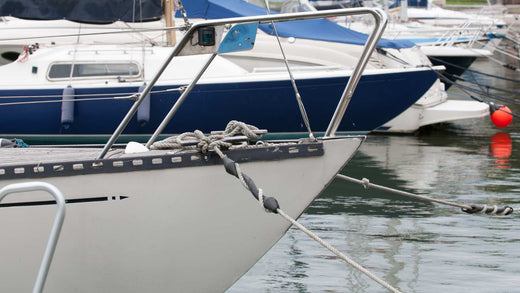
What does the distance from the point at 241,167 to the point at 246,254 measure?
616 mm

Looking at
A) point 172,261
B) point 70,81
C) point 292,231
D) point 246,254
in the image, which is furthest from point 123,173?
point 70,81

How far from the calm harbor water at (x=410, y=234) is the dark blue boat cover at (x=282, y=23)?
2.05 meters

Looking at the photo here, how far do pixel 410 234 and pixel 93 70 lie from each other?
608cm

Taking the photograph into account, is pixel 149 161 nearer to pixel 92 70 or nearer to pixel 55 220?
pixel 55 220

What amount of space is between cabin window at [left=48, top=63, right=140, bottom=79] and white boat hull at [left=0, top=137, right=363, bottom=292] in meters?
6.83

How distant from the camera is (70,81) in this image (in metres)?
11.1

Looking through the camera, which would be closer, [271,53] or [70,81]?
[70,81]

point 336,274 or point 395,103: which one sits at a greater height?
point 395,103

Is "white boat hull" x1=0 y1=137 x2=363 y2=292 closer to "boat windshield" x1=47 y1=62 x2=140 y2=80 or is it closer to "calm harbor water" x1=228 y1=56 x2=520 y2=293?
"calm harbor water" x1=228 y1=56 x2=520 y2=293

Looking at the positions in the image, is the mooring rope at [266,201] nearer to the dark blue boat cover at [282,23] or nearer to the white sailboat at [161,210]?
the white sailboat at [161,210]

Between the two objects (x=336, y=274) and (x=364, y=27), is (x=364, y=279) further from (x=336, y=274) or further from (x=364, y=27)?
(x=364, y=27)

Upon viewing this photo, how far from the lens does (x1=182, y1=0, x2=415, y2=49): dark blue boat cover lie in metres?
11.5

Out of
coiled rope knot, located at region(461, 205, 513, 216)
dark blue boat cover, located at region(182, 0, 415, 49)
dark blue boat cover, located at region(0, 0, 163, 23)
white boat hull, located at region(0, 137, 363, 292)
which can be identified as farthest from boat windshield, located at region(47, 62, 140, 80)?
coiled rope knot, located at region(461, 205, 513, 216)

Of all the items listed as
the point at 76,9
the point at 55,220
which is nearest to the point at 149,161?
the point at 55,220
